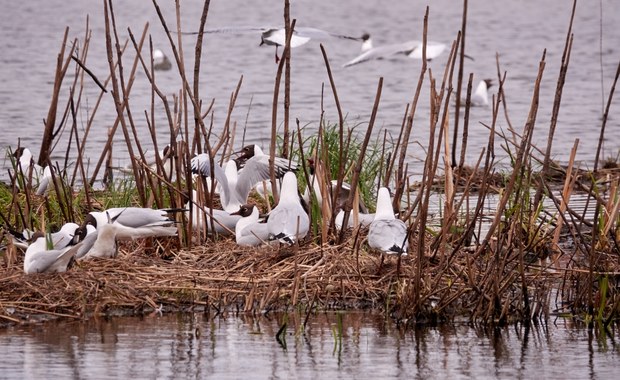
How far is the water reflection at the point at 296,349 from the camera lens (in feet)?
20.3

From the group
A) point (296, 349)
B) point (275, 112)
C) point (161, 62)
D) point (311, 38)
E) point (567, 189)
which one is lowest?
point (296, 349)

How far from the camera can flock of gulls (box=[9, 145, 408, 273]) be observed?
7719 mm

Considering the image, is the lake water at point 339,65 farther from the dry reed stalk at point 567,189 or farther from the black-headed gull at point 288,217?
the black-headed gull at point 288,217

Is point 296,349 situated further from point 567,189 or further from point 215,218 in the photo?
point 215,218

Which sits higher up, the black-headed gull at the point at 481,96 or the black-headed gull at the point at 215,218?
the black-headed gull at the point at 481,96

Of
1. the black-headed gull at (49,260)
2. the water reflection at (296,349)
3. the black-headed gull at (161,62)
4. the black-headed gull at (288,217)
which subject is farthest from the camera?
the black-headed gull at (161,62)

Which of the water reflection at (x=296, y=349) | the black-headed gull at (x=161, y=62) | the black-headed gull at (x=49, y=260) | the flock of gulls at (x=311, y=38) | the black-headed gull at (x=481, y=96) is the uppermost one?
the black-headed gull at (x=161, y=62)

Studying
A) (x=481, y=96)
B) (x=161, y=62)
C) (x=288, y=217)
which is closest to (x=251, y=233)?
(x=288, y=217)

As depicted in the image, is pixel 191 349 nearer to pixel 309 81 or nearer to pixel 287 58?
pixel 287 58

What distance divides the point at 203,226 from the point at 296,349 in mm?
2274

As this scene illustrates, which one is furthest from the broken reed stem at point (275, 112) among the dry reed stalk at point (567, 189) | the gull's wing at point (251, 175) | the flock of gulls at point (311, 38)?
the dry reed stalk at point (567, 189)

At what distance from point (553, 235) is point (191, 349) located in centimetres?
291

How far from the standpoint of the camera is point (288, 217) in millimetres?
8227

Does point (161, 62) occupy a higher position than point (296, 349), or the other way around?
point (161, 62)
